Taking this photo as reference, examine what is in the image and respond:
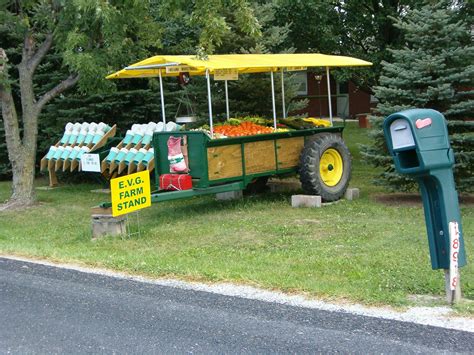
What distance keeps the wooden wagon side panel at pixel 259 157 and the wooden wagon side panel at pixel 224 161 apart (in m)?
0.19

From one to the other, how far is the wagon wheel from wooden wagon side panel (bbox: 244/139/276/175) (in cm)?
61

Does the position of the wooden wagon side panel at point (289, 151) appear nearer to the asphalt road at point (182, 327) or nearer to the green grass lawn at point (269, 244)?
the green grass lawn at point (269, 244)

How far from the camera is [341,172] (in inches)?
474

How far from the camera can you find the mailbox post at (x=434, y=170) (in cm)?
519

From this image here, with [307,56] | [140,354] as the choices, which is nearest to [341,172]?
[307,56]

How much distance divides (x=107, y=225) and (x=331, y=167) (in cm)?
465

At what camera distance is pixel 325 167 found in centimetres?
1198

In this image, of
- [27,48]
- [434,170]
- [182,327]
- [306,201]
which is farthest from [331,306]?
[27,48]

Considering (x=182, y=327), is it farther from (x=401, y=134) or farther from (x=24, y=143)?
(x=24, y=143)

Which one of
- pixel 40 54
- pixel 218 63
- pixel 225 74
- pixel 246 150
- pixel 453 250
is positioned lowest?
pixel 453 250

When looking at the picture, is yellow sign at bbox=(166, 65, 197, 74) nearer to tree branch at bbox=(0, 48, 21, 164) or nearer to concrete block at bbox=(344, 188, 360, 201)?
concrete block at bbox=(344, 188, 360, 201)

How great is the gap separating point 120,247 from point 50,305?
2.53m

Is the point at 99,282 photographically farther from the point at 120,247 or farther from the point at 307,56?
the point at 307,56

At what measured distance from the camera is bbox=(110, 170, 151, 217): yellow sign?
8.86m
